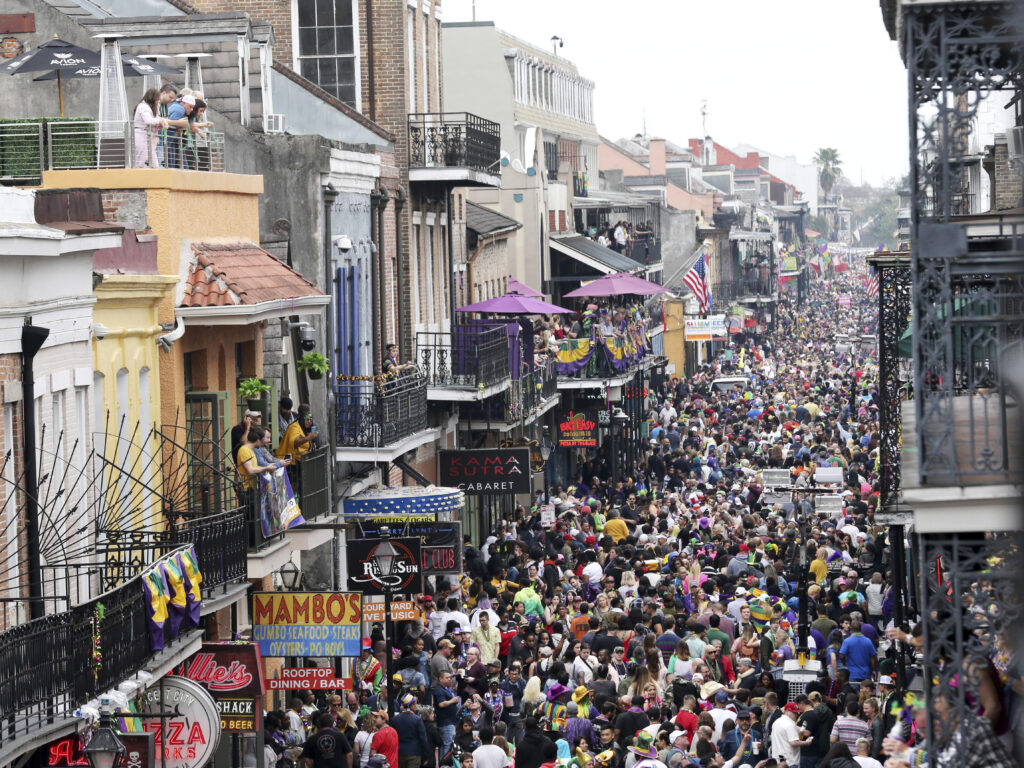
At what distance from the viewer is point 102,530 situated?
1559cm

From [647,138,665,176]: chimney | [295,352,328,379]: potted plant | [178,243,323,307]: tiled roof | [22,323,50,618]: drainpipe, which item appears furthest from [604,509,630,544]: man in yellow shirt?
[647,138,665,176]: chimney

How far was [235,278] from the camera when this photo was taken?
1961 centimetres

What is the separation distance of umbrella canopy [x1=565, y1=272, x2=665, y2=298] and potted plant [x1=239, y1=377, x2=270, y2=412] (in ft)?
77.5

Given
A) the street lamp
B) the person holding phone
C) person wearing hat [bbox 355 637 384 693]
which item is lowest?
person wearing hat [bbox 355 637 384 693]

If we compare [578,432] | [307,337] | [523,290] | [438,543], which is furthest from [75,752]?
[578,432]

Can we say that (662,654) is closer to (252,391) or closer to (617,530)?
(252,391)

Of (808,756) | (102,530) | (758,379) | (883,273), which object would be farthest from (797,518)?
(758,379)

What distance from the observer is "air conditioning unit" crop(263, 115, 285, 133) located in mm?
25208

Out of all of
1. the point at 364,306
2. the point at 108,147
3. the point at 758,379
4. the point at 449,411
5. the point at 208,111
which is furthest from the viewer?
the point at 758,379

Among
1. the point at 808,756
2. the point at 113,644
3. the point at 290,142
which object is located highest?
the point at 290,142

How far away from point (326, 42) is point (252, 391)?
1217 cm

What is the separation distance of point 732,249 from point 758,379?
32.3 meters

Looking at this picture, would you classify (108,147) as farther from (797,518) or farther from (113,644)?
(797,518)

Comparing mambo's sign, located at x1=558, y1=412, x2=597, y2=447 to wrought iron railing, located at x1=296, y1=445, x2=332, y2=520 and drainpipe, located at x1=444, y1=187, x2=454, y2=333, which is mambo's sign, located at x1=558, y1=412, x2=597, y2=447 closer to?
drainpipe, located at x1=444, y1=187, x2=454, y2=333
